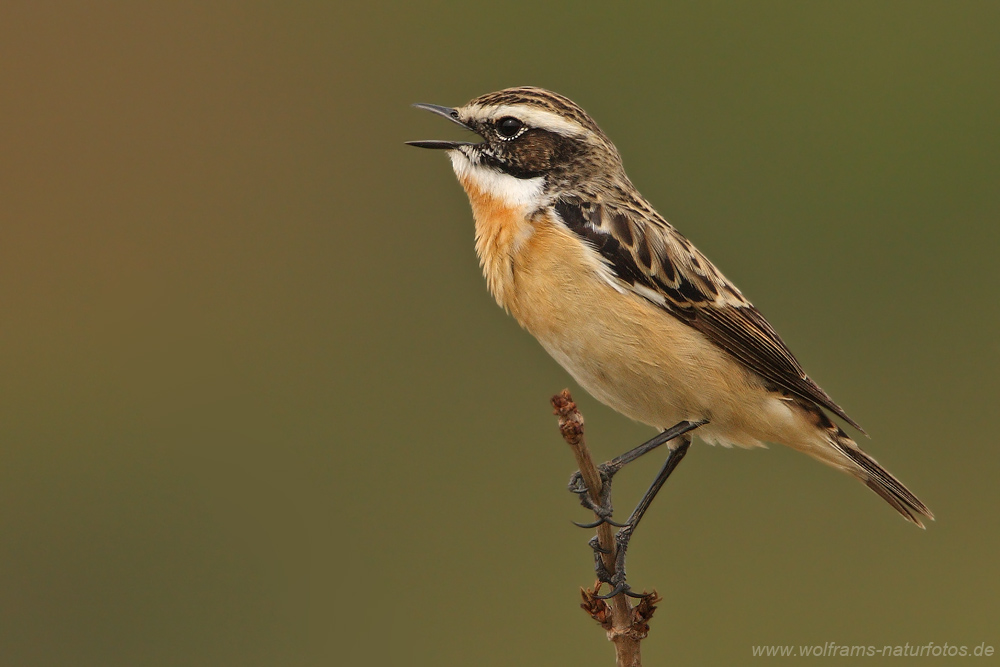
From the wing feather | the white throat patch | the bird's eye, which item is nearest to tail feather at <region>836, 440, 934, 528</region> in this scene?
the wing feather

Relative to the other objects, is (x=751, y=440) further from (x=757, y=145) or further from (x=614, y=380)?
(x=757, y=145)

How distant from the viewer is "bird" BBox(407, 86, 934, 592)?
19.2 ft

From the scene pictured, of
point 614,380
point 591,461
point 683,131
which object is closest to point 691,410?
point 614,380

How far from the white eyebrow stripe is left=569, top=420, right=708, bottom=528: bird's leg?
6.06 ft

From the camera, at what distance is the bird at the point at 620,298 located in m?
5.86

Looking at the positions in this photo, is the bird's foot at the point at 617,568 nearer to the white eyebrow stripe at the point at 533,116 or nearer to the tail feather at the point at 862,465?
the tail feather at the point at 862,465

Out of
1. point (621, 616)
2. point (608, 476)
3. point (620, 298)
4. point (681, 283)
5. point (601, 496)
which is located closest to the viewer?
point (621, 616)

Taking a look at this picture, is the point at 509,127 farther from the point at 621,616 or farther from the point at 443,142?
the point at 621,616

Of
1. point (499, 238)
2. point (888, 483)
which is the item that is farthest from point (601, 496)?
point (888, 483)

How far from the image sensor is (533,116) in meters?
6.41

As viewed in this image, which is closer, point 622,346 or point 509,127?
point 622,346

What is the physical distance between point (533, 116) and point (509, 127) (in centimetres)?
15

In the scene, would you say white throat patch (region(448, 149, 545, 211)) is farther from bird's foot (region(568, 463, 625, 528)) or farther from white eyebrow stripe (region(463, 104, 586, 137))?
bird's foot (region(568, 463, 625, 528))

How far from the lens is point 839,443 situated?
21.1 ft
